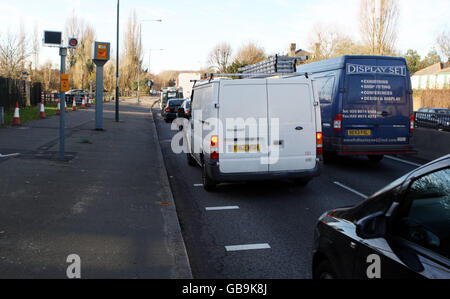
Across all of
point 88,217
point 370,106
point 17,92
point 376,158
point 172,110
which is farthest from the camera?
point 172,110

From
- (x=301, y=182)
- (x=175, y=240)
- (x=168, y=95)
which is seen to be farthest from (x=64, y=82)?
(x=168, y=95)

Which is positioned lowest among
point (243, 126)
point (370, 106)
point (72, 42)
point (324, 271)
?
point (324, 271)

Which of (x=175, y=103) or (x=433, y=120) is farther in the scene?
(x=175, y=103)

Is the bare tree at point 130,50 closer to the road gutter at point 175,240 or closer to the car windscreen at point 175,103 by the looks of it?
the car windscreen at point 175,103

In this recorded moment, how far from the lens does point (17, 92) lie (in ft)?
91.9

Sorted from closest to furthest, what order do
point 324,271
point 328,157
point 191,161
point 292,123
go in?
point 324,271 → point 292,123 → point 191,161 → point 328,157

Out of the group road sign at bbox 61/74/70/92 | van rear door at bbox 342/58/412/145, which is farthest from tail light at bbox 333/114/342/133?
road sign at bbox 61/74/70/92

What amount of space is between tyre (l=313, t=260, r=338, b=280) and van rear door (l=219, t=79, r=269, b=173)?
4.76 m

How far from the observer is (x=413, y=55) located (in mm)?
97125

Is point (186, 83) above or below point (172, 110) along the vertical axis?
above

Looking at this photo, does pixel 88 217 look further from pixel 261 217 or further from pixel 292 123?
pixel 292 123

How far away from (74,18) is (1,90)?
126 ft

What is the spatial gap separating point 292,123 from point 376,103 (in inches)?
157
